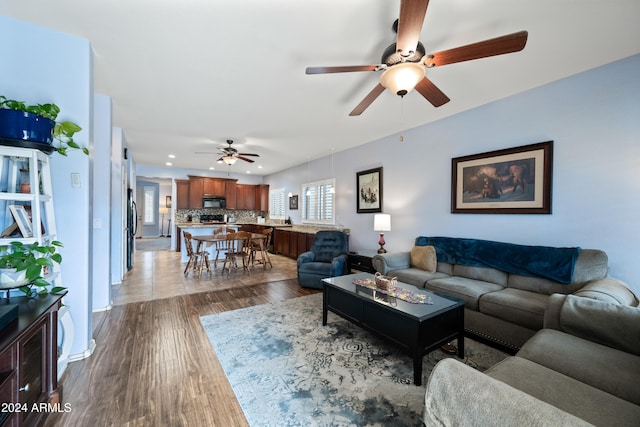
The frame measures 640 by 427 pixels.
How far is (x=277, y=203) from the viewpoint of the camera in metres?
8.91

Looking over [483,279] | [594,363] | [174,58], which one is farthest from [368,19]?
[483,279]

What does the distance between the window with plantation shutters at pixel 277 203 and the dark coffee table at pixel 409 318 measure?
20.2 feet

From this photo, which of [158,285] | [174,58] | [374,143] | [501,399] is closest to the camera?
[501,399]

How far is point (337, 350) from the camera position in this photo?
2418 millimetres

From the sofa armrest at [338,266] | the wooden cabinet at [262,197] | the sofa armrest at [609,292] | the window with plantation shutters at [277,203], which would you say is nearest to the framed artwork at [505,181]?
the sofa armrest at [609,292]

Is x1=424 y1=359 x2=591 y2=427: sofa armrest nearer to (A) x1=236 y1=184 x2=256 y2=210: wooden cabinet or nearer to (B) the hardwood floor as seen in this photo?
(B) the hardwood floor

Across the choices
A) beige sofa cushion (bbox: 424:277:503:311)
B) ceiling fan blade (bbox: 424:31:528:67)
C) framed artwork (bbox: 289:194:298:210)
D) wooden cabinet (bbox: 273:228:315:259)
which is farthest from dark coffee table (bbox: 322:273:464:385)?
framed artwork (bbox: 289:194:298:210)

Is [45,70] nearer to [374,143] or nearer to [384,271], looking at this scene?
[384,271]

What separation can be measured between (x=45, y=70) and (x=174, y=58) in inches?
38.5

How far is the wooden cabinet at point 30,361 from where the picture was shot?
4.00 feet

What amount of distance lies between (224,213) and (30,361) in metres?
8.13

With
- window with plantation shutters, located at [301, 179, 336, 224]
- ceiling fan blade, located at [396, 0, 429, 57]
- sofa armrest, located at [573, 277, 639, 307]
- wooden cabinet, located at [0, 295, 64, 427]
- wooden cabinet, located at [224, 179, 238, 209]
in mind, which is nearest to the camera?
wooden cabinet, located at [0, 295, 64, 427]

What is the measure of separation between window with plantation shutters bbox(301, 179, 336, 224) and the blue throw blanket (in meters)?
2.92

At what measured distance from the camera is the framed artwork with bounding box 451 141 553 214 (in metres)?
2.86
